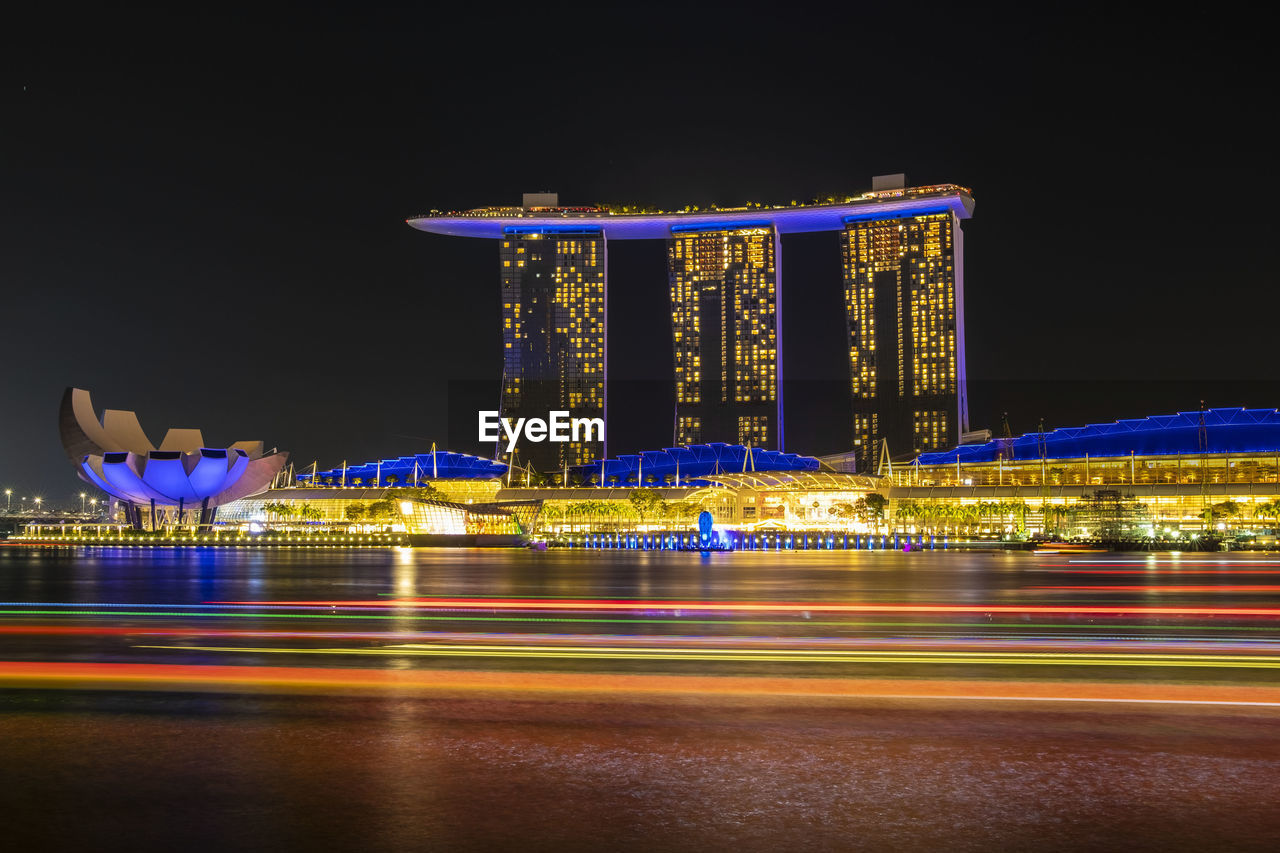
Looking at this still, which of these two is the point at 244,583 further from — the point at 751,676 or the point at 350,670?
the point at 751,676

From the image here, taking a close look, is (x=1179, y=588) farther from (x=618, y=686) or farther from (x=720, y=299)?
(x=720, y=299)

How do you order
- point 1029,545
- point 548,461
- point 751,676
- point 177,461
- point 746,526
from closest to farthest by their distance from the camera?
point 751,676, point 1029,545, point 177,461, point 746,526, point 548,461

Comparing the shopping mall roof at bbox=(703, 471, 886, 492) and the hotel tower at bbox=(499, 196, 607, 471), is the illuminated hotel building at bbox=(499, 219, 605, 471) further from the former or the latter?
the shopping mall roof at bbox=(703, 471, 886, 492)

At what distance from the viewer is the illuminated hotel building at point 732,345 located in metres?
175

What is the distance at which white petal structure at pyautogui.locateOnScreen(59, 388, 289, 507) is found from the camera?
86812mm

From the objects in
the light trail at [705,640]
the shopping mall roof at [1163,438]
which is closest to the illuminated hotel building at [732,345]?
the shopping mall roof at [1163,438]

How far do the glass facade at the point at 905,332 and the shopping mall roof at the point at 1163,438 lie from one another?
42.6 meters

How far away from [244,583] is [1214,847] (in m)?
26.1

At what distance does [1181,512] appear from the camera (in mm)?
100938

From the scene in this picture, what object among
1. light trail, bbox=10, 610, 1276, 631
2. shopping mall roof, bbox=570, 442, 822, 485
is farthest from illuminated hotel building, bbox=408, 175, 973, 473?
light trail, bbox=10, 610, 1276, 631

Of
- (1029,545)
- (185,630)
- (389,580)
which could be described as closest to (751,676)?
(185,630)

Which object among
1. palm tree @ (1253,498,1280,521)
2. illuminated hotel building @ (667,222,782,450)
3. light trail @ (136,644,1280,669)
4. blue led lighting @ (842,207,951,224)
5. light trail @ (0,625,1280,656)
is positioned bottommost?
palm tree @ (1253,498,1280,521)

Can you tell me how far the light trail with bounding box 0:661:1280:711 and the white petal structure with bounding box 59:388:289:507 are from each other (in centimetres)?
8248

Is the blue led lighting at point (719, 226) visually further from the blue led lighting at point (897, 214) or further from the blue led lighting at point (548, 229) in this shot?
the blue led lighting at point (548, 229)
